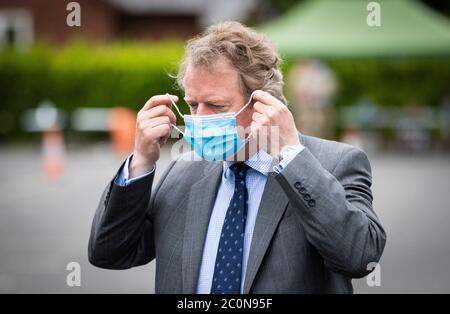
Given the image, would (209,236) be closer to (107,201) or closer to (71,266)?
(107,201)

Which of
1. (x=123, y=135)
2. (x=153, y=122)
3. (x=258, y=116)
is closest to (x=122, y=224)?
(x=153, y=122)

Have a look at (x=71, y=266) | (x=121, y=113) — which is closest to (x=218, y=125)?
(x=71, y=266)

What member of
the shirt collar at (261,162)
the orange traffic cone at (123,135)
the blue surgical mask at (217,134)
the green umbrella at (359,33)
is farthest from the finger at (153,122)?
the green umbrella at (359,33)

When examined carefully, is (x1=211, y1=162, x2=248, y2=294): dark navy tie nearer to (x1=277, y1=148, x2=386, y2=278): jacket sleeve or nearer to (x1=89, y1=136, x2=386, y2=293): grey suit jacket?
(x1=89, y1=136, x2=386, y2=293): grey suit jacket

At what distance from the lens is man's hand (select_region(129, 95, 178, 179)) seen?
2.92 meters

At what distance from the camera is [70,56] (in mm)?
23203

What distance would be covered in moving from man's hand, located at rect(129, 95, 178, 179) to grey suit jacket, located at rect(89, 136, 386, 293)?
0.21 feet

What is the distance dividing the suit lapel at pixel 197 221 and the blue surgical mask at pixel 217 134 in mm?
91

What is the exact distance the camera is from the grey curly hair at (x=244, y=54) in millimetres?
2926

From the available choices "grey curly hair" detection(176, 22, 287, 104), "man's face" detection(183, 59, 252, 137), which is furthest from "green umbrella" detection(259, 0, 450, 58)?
"man's face" detection(183, 59, 252, 137)

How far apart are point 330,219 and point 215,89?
687 mm

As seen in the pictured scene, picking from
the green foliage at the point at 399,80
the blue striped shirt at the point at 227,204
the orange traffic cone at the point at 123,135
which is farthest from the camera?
the green foliage at the point at 399,80

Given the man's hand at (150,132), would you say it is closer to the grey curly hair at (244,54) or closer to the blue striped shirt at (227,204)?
the blue striped shirt at (227,204)

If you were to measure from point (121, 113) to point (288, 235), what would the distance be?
18.5 metres
